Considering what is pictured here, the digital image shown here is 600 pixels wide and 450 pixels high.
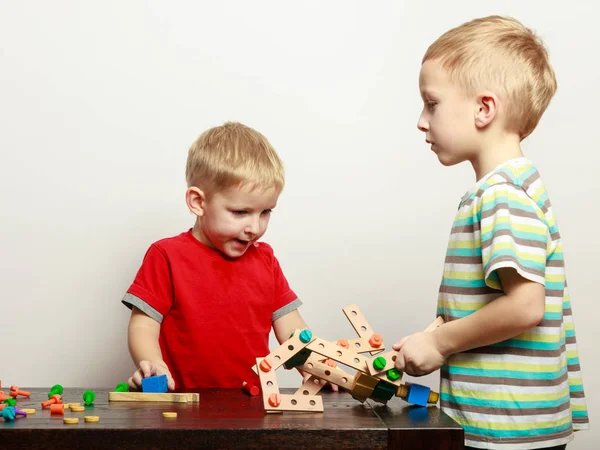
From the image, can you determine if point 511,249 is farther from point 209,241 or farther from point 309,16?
point 309,16

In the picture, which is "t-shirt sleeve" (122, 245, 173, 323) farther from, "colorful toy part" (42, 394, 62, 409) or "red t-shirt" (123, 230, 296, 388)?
"colorful toy part" (42, 394, 62, 409)

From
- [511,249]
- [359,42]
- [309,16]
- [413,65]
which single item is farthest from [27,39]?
[511,249]

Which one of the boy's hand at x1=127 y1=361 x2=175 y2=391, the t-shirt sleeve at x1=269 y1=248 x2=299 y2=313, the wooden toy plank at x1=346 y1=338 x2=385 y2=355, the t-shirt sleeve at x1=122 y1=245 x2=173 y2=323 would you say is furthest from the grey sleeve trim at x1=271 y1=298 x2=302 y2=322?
the wooden toy plank at x1=346 y1=338 x2=385 y2=355

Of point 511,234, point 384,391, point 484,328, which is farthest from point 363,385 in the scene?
point 511,234

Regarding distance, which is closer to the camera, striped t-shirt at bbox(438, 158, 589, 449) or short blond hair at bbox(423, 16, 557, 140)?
striped t-shirt at bbox(438, 158, 589, 449)

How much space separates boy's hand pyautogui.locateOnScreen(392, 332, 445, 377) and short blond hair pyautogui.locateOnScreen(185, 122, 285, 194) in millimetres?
479

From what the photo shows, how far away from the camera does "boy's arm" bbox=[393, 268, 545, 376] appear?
1.07m

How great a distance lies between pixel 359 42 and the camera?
201 cm

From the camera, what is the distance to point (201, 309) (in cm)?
151

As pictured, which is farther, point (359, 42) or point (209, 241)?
point (359, 42)

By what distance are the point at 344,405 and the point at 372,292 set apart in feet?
2.86

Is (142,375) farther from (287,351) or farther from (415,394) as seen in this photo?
(415,394)

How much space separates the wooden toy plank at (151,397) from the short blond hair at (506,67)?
614mm

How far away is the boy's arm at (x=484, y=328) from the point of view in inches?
42.2
